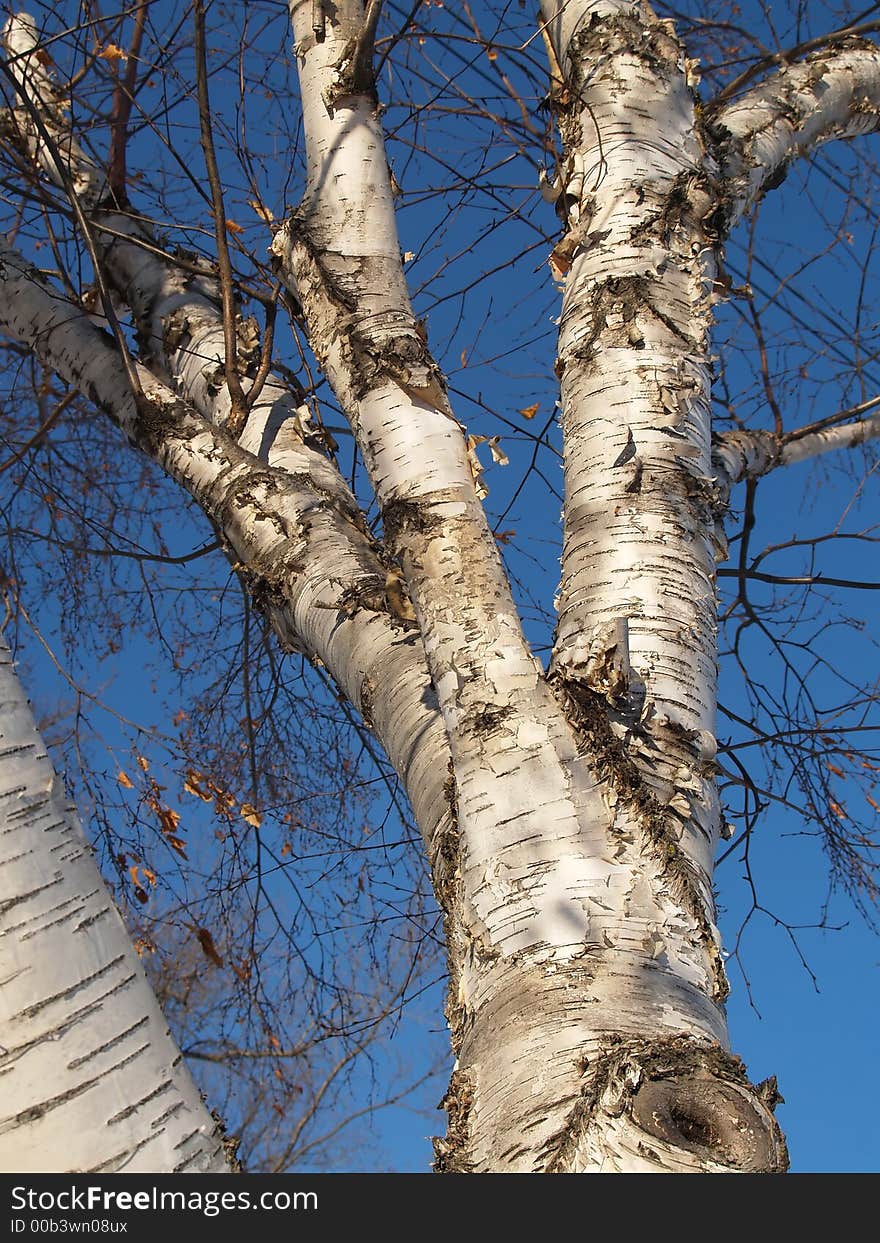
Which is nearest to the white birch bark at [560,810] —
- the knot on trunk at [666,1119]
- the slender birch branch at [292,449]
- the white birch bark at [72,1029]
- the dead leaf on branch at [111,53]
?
the knot on trunk at [666,1119]

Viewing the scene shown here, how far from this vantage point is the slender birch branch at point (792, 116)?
8.13 feet

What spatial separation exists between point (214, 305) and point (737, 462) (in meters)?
1.62

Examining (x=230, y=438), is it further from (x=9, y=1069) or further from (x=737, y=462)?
(x=9, y=1069)

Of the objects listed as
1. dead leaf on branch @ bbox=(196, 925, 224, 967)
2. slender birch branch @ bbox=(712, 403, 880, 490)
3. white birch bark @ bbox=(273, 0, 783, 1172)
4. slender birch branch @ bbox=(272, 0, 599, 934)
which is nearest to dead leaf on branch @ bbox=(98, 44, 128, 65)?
slender birch branch @ bbox=(272, 0, 599, 934)

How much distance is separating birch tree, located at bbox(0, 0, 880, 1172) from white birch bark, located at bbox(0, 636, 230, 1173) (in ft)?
1.40

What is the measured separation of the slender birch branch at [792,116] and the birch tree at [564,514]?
11 millimetres

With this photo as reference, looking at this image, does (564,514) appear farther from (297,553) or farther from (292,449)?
(292,449)

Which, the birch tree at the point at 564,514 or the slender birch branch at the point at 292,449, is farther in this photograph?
the slender birch branch at the point at 292,449

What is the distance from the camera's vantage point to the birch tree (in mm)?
1170

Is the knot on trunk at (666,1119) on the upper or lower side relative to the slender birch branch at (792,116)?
lower

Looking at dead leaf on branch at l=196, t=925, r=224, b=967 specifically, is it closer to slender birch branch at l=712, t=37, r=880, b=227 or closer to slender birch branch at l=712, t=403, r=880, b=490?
slender birch branch at l=712, t=403, r=880, b=490

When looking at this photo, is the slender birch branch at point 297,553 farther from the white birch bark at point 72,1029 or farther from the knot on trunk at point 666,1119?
the white birch bark at point 72,1029

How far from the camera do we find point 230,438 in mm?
2309

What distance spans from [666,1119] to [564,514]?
1.13 meters
